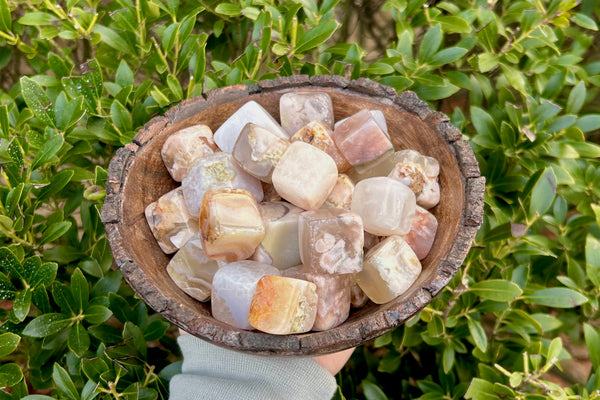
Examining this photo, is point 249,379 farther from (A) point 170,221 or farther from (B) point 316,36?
(B) point 316,36

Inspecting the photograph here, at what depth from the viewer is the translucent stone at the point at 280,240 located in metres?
0.81

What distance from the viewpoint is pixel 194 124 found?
0.90 meters

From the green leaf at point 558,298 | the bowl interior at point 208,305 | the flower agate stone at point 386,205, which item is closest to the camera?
the bowl interior at point 208,305

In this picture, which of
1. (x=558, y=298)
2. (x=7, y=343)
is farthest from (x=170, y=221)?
(x=558, y=298)

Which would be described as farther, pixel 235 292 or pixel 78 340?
pixel 78 340

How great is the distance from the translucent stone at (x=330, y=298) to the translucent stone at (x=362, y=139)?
22 centimetres

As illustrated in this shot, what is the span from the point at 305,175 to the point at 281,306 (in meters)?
0.23

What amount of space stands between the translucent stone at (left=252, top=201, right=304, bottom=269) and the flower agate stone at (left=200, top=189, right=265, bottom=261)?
4 cm

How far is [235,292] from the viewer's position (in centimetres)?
72

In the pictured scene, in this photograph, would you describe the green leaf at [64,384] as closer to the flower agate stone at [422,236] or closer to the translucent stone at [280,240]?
the translucent stone at [280,240]

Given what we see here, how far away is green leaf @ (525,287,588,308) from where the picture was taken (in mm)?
997

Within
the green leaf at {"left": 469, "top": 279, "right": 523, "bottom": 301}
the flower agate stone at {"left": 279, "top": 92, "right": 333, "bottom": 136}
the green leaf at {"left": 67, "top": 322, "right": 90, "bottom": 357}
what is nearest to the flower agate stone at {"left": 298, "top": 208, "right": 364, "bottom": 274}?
the flower agate stone at {"left": 279, "top": 92, "right": 333, "bottom": 136}

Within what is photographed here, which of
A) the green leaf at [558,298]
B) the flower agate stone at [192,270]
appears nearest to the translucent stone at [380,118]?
the flower agate stone at [192,270]

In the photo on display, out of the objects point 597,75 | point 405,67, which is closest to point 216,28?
point 405,67
